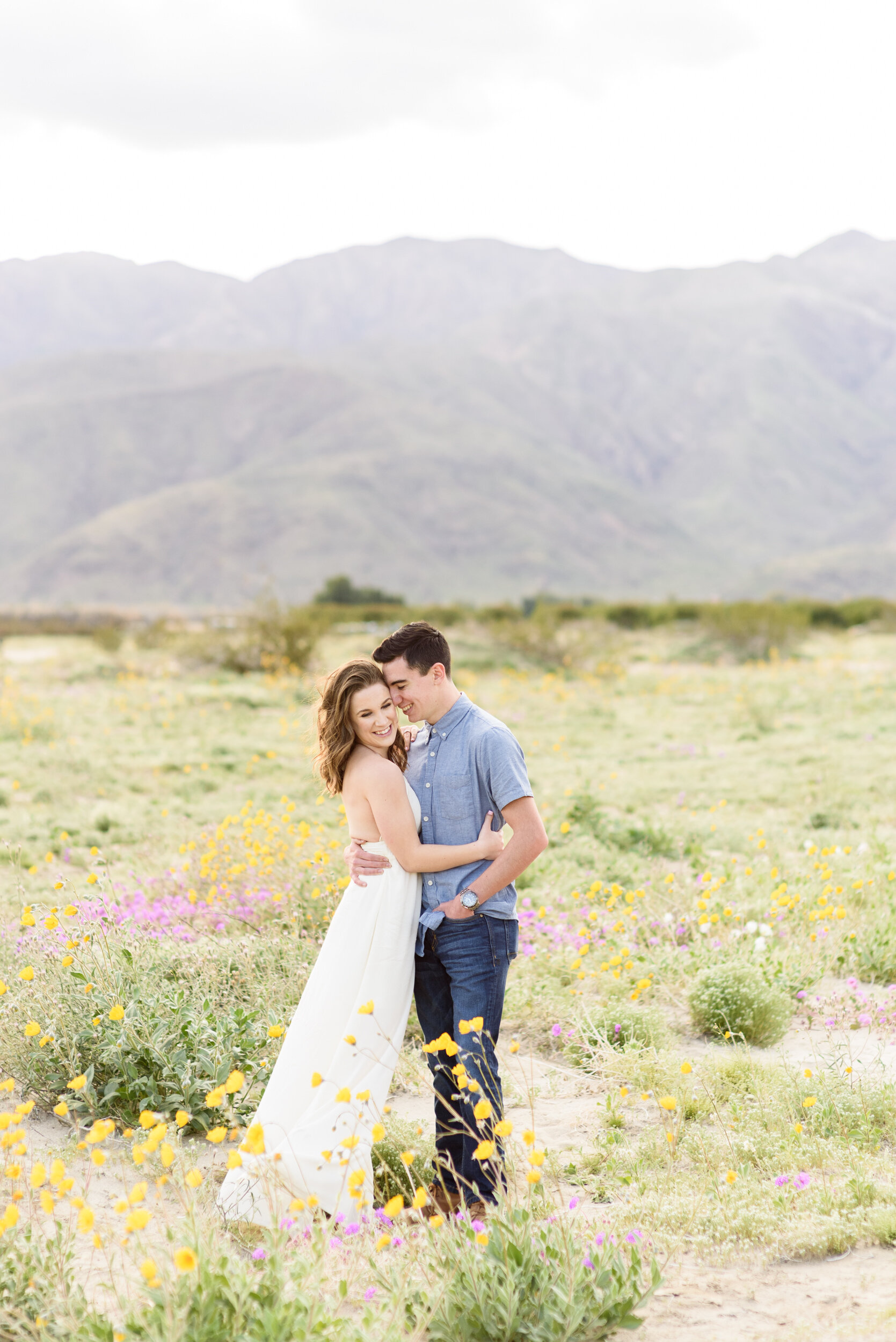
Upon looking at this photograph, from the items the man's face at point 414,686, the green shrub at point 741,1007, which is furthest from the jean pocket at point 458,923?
the green shrub at point 741,1007

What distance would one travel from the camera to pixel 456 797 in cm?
338

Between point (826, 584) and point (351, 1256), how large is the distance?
381 feet

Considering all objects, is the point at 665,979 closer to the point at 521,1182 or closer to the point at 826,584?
the point at 521,1182

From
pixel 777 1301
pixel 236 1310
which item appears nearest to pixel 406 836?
pixel 236 1310

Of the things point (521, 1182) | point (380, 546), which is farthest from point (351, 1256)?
point (380, 546)

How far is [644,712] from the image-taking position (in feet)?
55.1

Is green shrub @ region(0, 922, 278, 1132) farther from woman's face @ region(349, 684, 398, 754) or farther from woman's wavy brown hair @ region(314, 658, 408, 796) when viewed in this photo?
woman's face @ region(349, 684, 398, 754)

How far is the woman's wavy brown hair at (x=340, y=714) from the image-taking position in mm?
3402

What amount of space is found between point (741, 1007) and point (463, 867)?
2.00 metres

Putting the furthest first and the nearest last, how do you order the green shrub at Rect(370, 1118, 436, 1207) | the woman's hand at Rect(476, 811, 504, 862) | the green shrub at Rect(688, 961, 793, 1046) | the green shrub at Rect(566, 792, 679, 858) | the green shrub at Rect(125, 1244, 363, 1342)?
the green shrub at Rect(566, 792, 679, 858) < the green shrub at Rect(688, 961, 793, 1046) < the green shrub at Rect(370, 1118, 436, 1207) < the woman's hand at Rect(476, 811, 504, 862) < the green shrub at Rect(125, 1244, 363, 1342)

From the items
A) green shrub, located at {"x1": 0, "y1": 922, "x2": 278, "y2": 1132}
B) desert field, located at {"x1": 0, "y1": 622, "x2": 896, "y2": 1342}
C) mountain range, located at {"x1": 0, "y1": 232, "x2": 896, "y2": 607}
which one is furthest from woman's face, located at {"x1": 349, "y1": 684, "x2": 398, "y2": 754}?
mountain range, located at {"x1": 0, "y1": 232, "x2": 896, "y2": 607}

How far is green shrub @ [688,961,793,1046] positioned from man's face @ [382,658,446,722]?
226cm

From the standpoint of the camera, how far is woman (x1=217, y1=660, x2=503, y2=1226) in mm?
3312

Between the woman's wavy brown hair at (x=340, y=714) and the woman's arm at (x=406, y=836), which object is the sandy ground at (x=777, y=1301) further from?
the woman's wavy brown hair at (x=340, y=714)
